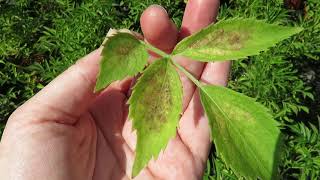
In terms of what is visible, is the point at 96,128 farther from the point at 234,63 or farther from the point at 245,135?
the point at 234,63

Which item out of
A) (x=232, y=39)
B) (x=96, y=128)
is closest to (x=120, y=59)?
(x=232, y=39)

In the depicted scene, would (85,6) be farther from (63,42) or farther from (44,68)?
(44,68)

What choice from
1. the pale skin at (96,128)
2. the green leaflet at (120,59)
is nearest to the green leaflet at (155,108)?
the green leaflet at (120,59)

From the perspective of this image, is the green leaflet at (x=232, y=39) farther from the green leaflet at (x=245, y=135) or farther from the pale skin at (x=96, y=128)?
the pale skin at (x=96, y=128)

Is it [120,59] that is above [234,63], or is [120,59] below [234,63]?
above

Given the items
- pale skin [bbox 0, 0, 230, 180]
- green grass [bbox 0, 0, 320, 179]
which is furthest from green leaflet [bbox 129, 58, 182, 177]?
green grass [bbox 0, 0, 320, 179]

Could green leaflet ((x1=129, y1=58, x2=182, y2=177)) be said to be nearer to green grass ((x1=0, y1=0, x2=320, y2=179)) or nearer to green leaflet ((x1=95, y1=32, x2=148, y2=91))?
green leaflet ((x1=95, y1=32, x2=148, y2=91))
